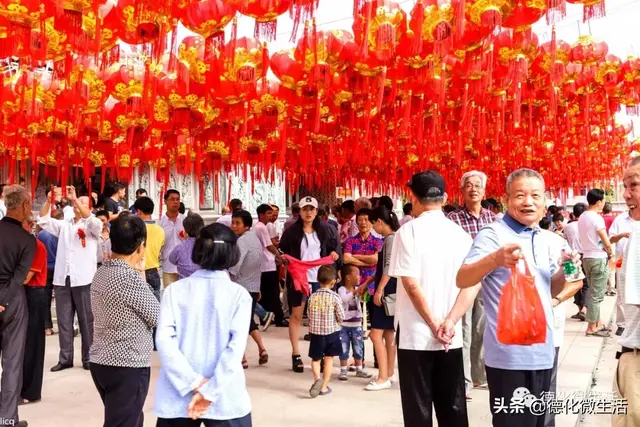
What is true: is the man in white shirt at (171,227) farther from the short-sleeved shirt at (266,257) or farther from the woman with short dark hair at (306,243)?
the woman with short dark hair at (306,243)

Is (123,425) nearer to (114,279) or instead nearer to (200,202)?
(114,279)

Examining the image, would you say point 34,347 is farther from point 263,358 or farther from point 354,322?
point 354,322

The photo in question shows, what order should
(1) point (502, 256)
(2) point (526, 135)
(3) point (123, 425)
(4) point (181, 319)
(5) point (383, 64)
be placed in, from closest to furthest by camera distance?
(1) point (502, 256)
(4) point (181, 319)
(3) point (123, 425)
(5) point (383, 64)
(2) point (526, 135)

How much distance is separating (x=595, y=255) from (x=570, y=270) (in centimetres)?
529

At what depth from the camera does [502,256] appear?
1912 mm

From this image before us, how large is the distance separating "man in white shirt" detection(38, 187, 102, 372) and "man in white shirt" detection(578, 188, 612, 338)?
530 cm

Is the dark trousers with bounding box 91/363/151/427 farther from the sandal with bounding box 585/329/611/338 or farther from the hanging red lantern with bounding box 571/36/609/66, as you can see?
the sandal with bounding box 585/329/611/338

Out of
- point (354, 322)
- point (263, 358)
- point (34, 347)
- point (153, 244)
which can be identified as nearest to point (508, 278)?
point (354, 322)

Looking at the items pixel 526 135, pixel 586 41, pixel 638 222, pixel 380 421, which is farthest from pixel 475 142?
pixel 638 222

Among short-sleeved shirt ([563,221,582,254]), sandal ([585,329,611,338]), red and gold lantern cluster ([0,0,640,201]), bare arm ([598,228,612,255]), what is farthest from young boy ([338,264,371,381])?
short-sleeved shirt ([563,221,582,254])

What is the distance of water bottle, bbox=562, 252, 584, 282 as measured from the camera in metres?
2.12

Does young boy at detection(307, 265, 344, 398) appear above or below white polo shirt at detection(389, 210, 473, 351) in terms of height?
below

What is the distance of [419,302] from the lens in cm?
262

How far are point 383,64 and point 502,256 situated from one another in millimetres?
3374
